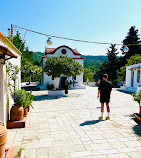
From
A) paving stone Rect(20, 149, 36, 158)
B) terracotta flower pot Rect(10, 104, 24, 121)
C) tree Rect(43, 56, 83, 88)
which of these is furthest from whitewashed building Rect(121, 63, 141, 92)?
paving stone Rect(20, 149, 36, 158)

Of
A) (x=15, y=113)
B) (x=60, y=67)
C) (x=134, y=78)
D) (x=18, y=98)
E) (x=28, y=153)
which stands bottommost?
(x=28, y=153)

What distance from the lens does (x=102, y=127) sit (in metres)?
4.97

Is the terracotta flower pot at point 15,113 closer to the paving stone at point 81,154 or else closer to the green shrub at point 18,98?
the green shrub at point 18,98

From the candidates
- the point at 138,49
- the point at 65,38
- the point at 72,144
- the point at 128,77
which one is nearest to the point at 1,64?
the point at 72,144

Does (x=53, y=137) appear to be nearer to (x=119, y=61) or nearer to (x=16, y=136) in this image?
(x=16, y=136)

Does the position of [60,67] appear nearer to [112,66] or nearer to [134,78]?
[134,78]

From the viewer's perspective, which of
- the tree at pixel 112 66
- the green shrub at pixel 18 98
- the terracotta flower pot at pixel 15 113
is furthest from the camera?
the tree at pixel 112 66

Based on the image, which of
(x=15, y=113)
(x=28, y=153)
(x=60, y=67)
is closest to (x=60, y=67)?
(x=60, y=67)

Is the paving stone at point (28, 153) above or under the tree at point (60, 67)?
under

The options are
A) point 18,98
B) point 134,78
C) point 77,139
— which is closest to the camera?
point 77,139

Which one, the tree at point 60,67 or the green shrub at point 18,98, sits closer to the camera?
the green shrub at point 18,98

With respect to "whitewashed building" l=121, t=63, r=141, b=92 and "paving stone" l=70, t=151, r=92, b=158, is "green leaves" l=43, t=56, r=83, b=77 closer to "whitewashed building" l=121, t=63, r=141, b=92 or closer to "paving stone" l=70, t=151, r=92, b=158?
"whitewashed building" l=121, t=63, r=141, b=92

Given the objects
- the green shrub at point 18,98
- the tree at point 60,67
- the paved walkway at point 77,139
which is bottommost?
the paved walkway at point 77,139

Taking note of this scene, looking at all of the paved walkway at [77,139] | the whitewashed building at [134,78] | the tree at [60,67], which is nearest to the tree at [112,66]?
the whitewashed building at [134,78]
